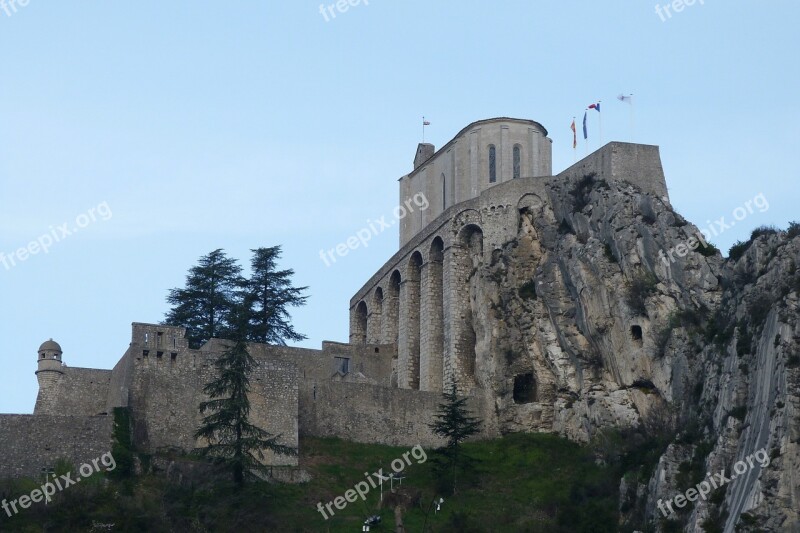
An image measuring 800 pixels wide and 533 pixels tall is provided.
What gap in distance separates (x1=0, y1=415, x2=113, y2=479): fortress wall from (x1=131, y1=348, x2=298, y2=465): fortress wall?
2.05m

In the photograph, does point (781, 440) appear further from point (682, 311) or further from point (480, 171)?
point (480, 171)

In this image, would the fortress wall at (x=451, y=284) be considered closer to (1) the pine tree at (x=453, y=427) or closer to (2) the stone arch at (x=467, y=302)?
(2) the stone arch at (x=467, y=302)

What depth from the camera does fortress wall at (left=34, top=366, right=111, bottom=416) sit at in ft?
234

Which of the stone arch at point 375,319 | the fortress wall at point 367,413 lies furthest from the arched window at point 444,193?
the fortress wall at point 367,413

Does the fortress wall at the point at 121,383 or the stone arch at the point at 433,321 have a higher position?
the stone arch at the point at 433,321

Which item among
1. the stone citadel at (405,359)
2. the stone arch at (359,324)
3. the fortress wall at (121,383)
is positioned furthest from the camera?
the stone arch at (359,324)

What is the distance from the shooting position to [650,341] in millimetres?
71312

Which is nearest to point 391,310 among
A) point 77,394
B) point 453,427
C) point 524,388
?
point 524,388

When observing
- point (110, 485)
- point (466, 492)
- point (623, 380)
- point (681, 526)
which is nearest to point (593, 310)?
point (623, 380)

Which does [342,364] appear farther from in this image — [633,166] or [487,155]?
[633,166]

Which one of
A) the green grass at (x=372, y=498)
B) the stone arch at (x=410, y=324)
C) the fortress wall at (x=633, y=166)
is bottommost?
the green grass at (x=372, y=498)

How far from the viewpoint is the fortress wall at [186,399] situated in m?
67.8

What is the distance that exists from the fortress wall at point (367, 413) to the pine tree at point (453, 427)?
28.2 inches

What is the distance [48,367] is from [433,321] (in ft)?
59.4
